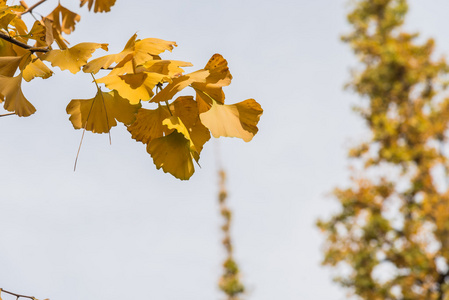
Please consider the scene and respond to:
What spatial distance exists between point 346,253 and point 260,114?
549cm

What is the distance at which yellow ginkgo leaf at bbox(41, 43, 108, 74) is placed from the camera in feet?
1.34

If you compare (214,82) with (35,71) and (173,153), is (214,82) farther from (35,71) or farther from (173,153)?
(35,71)

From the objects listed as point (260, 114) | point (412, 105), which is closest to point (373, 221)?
point (412, 105)

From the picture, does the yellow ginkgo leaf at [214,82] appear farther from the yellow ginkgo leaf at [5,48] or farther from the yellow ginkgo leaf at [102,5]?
the yellow ginkgo leaf at [5,48]

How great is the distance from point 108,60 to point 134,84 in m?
0.03

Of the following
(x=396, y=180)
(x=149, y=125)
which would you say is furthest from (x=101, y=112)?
(x=396, y=180)

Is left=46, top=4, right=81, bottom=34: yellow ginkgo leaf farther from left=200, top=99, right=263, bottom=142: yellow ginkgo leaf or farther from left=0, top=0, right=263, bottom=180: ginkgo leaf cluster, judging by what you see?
left=200, top=99, right=263, bottom=142: yellow ginkgo leaf

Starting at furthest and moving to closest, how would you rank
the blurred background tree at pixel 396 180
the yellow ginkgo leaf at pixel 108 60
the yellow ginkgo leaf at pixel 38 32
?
the blurred background tree at pixel 396 180 < the yellow ginkgo leaf at pixel 38 32 < the yellow ginkgo leaf at pixel 108 60

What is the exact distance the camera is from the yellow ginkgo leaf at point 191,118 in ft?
1.45

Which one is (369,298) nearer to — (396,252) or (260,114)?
(396,252)

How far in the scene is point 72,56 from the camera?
0.42 meters

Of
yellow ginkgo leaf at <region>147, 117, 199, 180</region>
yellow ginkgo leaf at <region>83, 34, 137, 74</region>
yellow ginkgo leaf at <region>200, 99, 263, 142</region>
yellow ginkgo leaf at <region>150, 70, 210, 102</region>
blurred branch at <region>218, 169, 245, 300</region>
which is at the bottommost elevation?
yellow ginkgo leaf at <region>147, 117, 199, 180</region>

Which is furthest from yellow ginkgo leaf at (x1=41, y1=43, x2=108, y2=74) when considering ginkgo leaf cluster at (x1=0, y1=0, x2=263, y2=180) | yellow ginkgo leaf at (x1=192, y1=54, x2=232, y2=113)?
yellow ginkgo leaf at (x1=192, y1=54, x2=232, y2=113)

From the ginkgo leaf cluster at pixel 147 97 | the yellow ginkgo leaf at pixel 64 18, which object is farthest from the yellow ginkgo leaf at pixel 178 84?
the yellow ginkgo leaf at pixel 64 18
